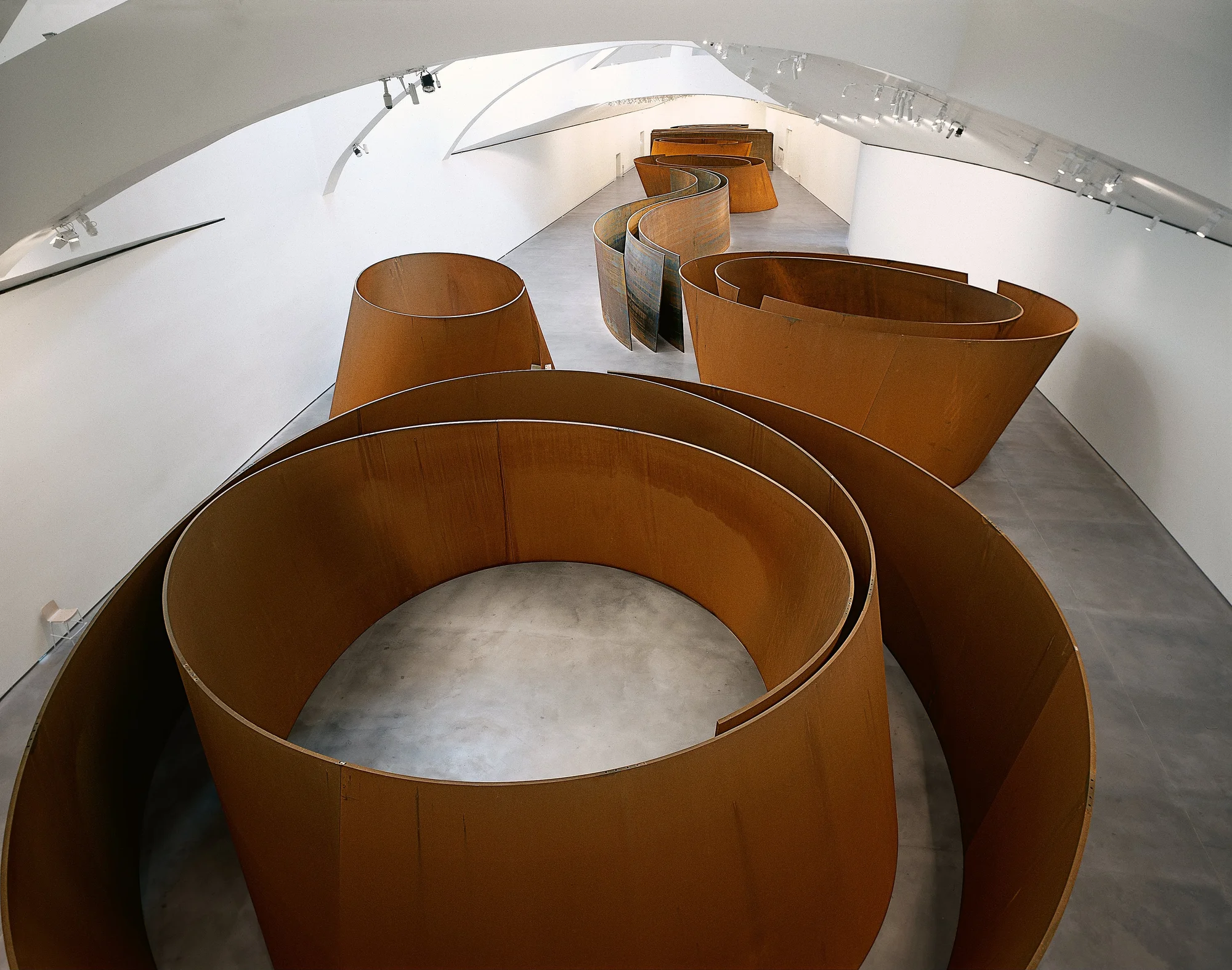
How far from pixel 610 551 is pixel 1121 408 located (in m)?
5.10

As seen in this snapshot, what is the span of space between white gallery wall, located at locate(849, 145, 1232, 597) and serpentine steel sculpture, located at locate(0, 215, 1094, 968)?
239 centimetres

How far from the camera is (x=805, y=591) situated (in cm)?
439

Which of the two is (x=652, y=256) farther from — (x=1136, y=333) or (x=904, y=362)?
(x=1136, y=333)

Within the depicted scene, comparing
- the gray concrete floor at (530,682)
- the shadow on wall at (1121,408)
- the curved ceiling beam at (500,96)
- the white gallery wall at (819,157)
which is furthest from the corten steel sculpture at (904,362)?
the white gallery wall at (819,157)

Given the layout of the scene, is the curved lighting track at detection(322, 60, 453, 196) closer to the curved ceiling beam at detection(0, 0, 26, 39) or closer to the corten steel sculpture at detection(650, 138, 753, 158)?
the curved ceiling beam at detection(0, 0, 26, 39)

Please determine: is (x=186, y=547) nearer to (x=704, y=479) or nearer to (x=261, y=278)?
(x=704, y=479)

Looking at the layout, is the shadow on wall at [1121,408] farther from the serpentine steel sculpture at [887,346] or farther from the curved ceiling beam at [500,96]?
the curved ceiling beam at [500,96]

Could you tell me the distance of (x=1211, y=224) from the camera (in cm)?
560

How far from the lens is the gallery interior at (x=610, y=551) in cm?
301

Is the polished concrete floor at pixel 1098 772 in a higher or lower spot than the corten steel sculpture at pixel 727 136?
lower

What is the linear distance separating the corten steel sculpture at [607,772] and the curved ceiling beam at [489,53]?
1.92 metres

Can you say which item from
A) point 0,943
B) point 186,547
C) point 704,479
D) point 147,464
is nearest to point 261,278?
point 147,464

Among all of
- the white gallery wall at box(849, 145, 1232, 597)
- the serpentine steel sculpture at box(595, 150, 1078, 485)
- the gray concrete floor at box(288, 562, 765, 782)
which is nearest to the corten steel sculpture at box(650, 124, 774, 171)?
the white gallery wall at box(849, 145, 1232, 597)

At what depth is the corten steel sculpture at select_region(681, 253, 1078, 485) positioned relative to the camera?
6.52 metres
